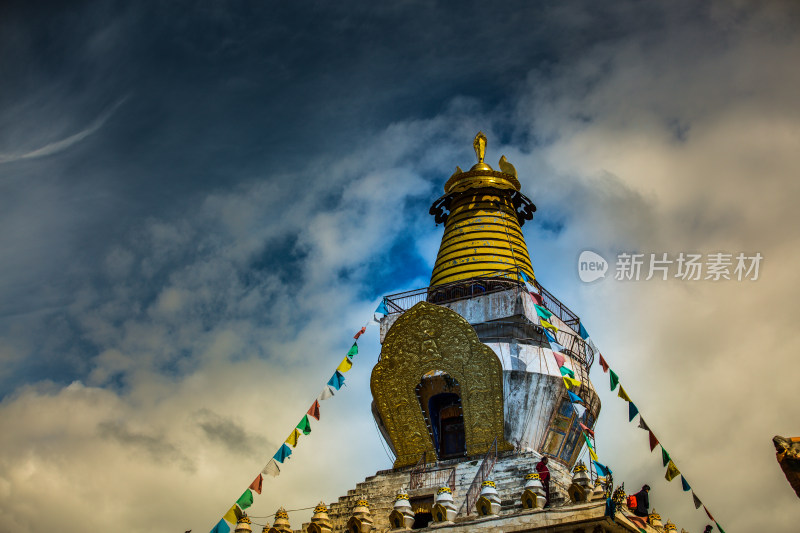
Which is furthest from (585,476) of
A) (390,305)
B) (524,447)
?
(390,305)

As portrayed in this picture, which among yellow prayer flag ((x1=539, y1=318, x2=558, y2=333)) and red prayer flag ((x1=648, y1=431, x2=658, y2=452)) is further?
yellow prayer flag ((x1=539, y1=318, x2=558, y2=333))

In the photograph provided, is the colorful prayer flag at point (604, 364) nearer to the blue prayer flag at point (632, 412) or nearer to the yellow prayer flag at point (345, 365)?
the blue prayer flag at point (632, 412)

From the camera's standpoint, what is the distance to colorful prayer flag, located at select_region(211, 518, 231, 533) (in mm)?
15422

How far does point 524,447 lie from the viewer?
1770cm

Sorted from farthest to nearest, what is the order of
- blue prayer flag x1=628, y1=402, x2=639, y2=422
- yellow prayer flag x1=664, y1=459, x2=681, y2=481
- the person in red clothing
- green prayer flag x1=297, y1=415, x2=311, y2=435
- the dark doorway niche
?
the dark doorway niche, green prayer flag x1=297, y1=415, x2=311, y2=435, blue prayer flag x1=628, y1=402, x2=639, y2=422, yellow prayer flag x1=664, y1=459, x2=681, y2=481, the person in red clothing

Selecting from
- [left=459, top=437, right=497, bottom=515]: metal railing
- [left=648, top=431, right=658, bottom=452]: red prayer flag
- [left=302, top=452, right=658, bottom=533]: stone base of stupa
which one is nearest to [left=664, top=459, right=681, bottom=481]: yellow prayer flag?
[left=648, top=431, right=658, bottom=452]: red prayer flag

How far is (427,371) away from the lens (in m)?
19.0

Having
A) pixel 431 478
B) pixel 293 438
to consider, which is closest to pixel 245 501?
pixel 293 438

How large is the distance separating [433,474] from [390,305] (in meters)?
5.70

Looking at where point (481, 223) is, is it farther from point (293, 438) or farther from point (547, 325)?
point (293, 438)

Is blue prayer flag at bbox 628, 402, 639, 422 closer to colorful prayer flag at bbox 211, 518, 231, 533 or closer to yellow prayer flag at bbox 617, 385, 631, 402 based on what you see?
yellow prayer flag at bbox 617, 385, 631, 402

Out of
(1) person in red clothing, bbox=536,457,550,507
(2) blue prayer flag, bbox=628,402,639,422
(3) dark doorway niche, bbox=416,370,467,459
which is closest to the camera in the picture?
(1) person in red clothing, bbox=536,457,550,507

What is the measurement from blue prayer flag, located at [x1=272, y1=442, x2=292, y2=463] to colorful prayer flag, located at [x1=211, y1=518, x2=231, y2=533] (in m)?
1.81

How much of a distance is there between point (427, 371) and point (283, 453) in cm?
401
